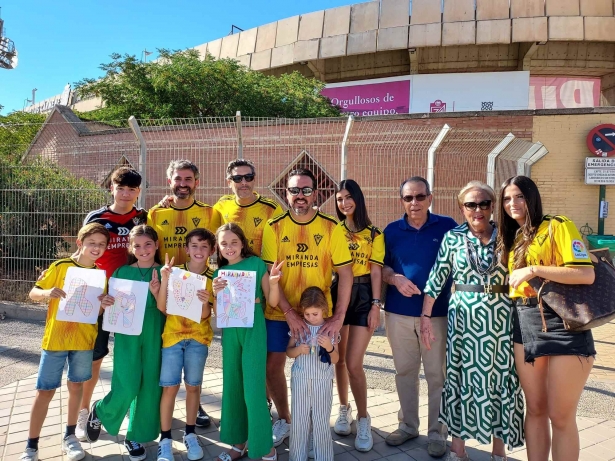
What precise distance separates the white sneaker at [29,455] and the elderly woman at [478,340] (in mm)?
2933

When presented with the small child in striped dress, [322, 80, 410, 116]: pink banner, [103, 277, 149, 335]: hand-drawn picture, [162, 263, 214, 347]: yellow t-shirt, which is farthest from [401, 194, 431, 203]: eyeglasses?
[322, 80, 410, 116]: pink banner

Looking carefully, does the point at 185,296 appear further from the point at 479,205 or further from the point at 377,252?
the point at 479,205

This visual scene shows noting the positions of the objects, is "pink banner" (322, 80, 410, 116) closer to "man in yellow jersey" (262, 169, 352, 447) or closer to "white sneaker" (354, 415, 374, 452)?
"man in yellow jersey" (262, 169, 352, 447)

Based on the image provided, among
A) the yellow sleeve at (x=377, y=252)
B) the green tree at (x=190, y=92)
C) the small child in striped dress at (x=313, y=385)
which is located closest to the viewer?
the small child in striped dress at (x=313, y=385)

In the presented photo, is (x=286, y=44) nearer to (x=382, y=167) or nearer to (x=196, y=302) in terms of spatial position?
(x=382, y=167)

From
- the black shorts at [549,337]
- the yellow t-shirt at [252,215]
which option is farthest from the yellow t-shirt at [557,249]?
the yellow t-shirt at [252,215]

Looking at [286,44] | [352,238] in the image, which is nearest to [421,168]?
[352,238]

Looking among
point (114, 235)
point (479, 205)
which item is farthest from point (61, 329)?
point (479, 205)

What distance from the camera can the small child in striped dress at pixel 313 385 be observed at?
3027 millimetres

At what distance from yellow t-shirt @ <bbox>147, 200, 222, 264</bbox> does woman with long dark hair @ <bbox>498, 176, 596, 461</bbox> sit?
7.64 ft

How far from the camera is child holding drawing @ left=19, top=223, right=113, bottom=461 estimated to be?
305 cm

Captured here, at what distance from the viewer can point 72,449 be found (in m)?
3.12

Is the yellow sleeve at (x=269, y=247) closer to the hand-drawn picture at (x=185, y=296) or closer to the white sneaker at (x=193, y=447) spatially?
the hand-drawn picture at (x=185, y=296)

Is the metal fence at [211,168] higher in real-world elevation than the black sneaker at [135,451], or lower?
higher
